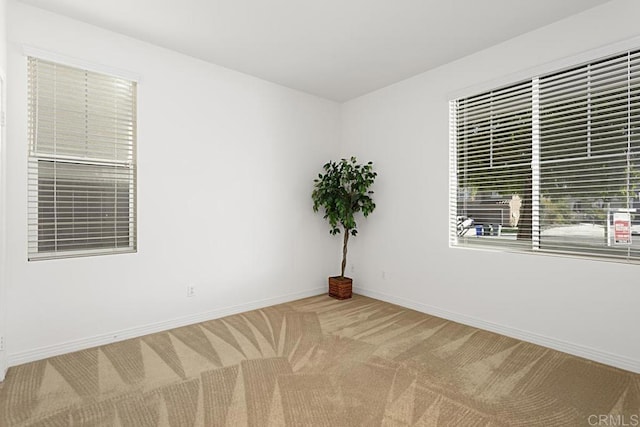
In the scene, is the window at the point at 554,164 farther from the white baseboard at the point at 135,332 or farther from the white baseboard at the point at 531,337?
the white baseboard at the point at 135,332

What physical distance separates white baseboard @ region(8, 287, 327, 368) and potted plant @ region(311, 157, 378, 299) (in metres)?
0.68

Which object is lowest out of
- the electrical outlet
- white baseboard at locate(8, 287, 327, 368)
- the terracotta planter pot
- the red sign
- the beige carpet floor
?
the beige carpet floor

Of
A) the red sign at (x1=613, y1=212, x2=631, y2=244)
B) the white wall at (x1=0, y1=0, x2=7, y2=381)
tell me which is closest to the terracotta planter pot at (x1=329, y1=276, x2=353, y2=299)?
the red sign at (x1=613, y1=212, x2=631, y2=244)

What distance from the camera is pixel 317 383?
91.3 inches

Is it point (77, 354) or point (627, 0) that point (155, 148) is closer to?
point (77, 354)

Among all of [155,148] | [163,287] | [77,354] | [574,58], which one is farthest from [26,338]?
[574,58]

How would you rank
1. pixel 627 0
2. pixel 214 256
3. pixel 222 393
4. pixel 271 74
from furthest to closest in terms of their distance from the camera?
pixel 271 74 < pixel 214 256 < pixel 627 0 < pixel 222 393

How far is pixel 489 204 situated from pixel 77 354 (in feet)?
13.5

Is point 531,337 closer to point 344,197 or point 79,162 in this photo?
point 344,197

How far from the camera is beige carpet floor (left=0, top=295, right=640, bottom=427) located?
196 centimetres

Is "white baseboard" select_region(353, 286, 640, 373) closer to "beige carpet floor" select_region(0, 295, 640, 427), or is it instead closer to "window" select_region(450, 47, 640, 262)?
"beige carpet floor" select_region(0, 295, 640, 427)

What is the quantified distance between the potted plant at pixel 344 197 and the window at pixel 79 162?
7.25 ft

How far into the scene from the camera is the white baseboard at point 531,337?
2529mm

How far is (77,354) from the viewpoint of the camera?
2.76 m
